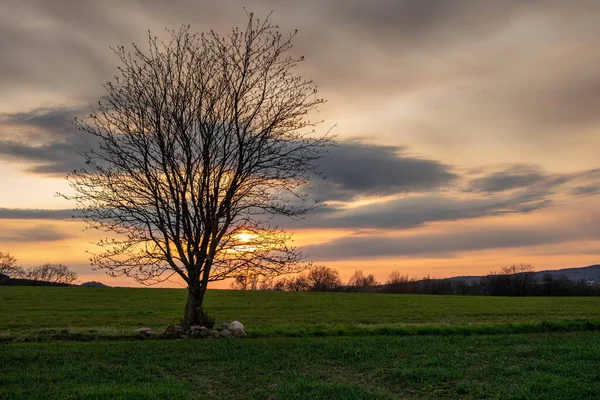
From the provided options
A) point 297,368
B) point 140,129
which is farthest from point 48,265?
point 297,368

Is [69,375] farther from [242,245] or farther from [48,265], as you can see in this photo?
[48,265]

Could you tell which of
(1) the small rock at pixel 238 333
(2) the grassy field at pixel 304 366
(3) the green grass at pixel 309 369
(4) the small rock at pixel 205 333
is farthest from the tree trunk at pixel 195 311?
(3) the green grass at pixel 309 369

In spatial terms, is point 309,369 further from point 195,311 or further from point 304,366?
point 195,311

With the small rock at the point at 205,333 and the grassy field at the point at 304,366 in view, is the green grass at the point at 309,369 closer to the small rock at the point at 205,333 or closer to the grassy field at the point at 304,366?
the grassy field at the point at 304,366

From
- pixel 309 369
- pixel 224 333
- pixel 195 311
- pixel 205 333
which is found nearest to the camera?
pixel 309 369

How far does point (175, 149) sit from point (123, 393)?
14.7m

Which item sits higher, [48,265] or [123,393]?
[48,265]

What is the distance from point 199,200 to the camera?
25000 millimetres

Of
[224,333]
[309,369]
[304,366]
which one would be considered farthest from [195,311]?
[309,369]

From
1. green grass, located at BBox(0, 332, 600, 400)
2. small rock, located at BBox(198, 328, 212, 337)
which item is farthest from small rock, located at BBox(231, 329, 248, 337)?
green grass, located at BBox(0, 332, 600, 400)

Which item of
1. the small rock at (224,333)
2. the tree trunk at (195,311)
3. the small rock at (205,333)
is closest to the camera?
the small rock at (205,333)

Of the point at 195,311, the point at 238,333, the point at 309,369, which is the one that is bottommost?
the point at 309,369

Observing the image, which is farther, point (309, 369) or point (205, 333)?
point (205, 333)

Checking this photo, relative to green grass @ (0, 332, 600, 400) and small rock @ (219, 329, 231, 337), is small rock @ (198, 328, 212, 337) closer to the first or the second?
small rock @ (219, 329, 231, 337)
